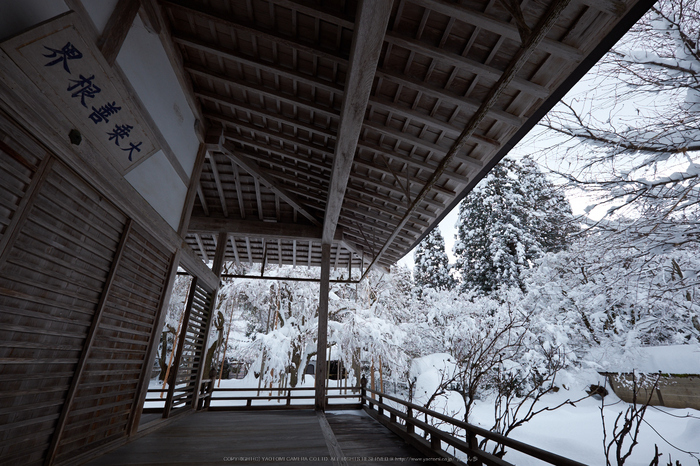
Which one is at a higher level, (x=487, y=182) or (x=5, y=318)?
(x=487, y=182)

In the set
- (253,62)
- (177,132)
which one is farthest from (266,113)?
(177,132)

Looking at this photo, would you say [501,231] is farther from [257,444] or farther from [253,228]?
[257,444]

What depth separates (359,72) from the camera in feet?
8.04

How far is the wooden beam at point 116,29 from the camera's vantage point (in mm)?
2176

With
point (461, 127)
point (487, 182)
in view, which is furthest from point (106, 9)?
point (487, 182)

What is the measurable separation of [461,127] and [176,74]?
3.29m

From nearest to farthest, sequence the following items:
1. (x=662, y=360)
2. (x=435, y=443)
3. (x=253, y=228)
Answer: (x=435, y=443) → (x=253, y=228) → (x=662, y=360)

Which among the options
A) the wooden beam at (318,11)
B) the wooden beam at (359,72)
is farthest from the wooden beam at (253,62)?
the wooden beam at (318,11)

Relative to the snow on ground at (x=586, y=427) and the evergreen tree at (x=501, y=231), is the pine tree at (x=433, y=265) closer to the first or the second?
the evergreen tree at (x=501, y=231)

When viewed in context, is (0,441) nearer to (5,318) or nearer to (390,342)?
(5,318)

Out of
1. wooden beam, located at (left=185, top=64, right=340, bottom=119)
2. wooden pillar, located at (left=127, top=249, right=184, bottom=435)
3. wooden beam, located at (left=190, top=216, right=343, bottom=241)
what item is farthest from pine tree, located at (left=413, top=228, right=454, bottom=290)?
wooden pillar, located at (left=127, top=249, right=184, bottom=435)

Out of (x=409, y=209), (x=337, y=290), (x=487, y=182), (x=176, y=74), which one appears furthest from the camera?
(x=487, y=182)

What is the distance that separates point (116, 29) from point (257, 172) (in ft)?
10.0

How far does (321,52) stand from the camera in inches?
118
